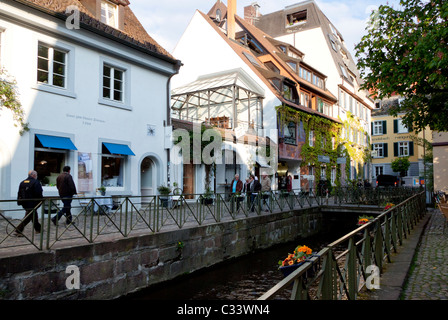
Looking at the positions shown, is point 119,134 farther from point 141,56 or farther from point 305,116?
point 305,116

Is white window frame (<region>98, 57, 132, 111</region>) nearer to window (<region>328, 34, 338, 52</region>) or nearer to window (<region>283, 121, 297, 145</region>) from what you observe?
window (<region>283, 121, 297, 145</region>)

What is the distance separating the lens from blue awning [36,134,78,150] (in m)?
10.8

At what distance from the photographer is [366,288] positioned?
534 cm

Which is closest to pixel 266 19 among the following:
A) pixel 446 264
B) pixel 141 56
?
pixel 141 56

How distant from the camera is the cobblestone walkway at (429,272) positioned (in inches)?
204

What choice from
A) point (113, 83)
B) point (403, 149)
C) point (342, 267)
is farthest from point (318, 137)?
point (342, 267)

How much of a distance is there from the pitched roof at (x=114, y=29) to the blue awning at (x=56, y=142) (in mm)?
3648

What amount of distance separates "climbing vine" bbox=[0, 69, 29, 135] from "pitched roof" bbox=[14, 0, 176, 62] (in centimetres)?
221

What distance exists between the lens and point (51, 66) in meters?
11.5

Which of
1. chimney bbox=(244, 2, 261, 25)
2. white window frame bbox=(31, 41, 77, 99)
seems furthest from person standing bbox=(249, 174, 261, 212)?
chimney bbox=(244, 2, 261, 25)

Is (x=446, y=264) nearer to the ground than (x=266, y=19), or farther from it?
nearer to the ground

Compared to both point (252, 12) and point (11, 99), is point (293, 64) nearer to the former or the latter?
point (252, 12)
